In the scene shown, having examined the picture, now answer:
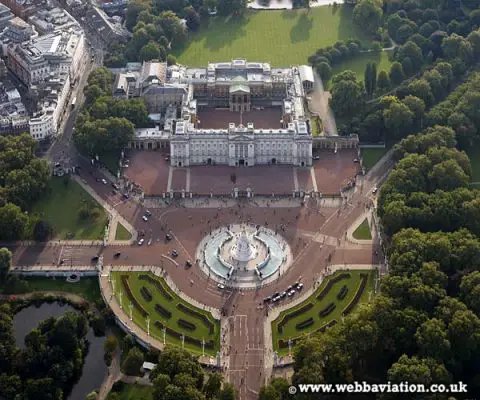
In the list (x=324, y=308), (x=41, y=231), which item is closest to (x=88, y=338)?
(x=41, y=231)

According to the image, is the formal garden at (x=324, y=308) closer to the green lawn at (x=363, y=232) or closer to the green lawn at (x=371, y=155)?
the green lawn at (x=363, y=232)

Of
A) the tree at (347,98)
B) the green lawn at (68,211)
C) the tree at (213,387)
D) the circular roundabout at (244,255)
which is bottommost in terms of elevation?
the tree at (213,387)

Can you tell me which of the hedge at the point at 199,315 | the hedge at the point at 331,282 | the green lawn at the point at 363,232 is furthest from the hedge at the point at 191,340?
the green lawn at the point at 363,232

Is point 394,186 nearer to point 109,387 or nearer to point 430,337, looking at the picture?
point 430,337

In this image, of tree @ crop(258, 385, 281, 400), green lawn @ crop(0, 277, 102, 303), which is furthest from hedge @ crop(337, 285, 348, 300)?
green lawn @ crop(0, 277, 102, 303)

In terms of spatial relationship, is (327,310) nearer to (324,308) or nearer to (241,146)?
(324,308)

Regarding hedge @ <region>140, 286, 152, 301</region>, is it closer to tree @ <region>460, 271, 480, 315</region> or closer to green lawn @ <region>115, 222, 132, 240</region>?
green lawn @ <region>115, 222, 132, 240</region>

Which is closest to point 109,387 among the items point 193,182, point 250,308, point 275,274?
point 250,308
